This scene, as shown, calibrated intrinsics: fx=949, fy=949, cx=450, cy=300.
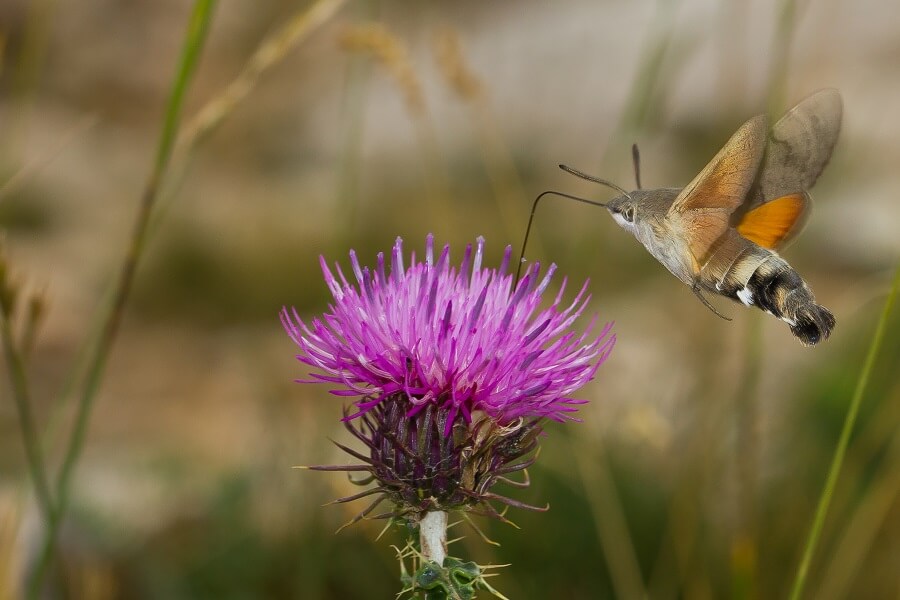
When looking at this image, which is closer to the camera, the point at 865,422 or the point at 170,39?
the point at 865,422

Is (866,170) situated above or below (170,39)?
below

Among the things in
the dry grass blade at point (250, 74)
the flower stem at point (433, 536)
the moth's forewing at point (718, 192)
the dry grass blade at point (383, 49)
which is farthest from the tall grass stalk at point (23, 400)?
the moth's forewing at point (718, 192)

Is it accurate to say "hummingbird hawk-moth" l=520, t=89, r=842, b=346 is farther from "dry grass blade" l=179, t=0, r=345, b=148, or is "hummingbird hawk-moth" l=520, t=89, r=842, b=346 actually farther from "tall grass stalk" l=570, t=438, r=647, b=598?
"tall grass stalk" l=570, t=438, r=647, b=598

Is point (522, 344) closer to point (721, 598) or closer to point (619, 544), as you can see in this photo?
point (619, 544)

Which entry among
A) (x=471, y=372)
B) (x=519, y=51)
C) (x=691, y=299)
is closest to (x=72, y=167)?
(x=519, y=51)

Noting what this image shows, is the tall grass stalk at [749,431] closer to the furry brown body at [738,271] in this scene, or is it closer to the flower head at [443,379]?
the furry brown body at [738,271]

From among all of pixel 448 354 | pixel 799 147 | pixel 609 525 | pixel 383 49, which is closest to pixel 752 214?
pixel 799 147

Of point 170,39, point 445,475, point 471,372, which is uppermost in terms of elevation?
point 170,39
